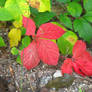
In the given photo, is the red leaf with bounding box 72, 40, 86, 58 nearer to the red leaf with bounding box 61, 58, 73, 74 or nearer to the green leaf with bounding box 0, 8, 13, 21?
the red leaf with bounding box 61, 58, 73, 74

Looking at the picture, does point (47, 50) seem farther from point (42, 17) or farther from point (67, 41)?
point (42, 17)

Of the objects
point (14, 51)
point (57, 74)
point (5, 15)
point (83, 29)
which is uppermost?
point (5, 15)

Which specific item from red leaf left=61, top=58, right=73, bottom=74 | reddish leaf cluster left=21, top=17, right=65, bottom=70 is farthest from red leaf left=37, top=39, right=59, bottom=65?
red leaf left=61, top=58, right=73, bottom=74

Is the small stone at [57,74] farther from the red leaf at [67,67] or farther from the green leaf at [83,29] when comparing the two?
the green leaf at [83,29]

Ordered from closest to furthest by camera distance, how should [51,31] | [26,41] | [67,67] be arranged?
[51,31]
[67,67]
[26,41]

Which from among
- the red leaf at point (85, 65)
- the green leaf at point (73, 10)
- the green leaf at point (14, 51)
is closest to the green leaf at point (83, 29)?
the green leaf at point (73, 10)

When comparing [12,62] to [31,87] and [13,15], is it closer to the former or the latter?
[31,87]

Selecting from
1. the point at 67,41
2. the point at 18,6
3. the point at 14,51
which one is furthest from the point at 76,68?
the point at 18,6
